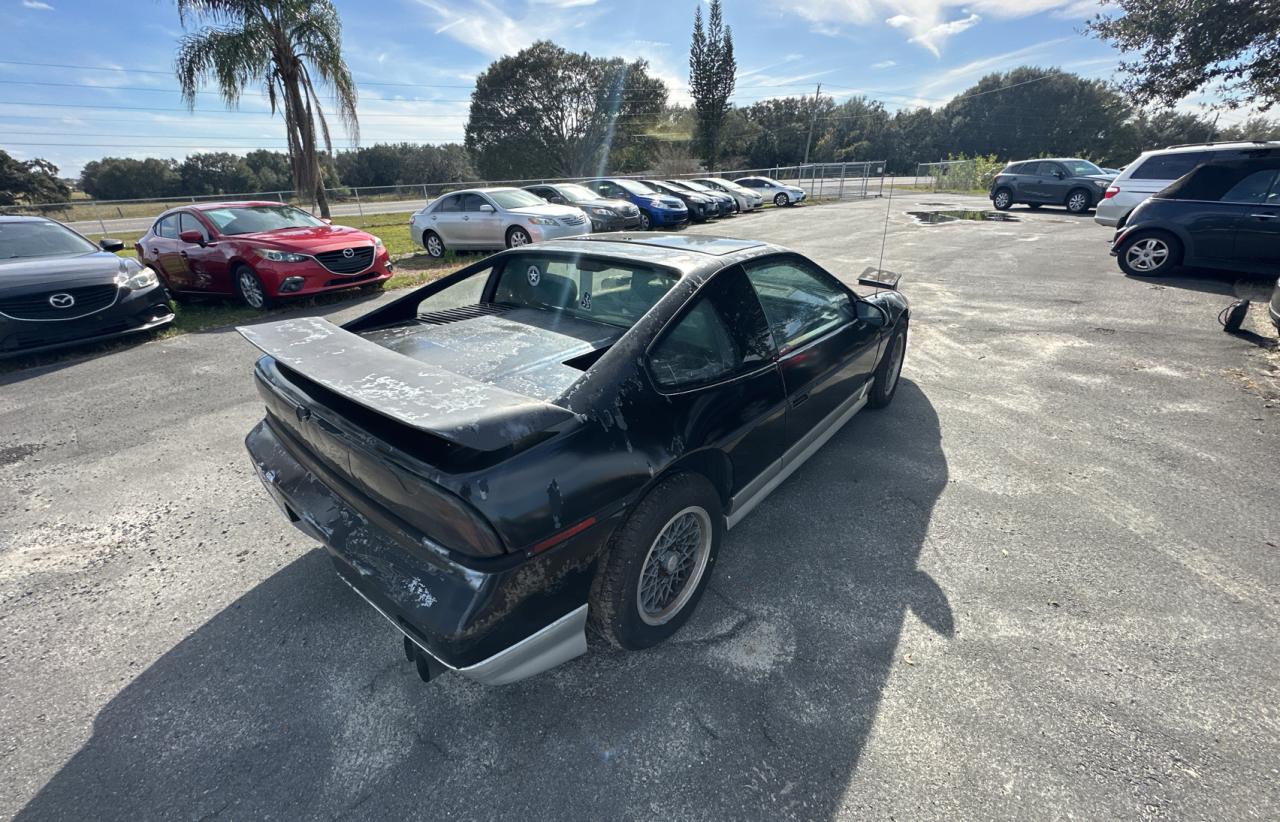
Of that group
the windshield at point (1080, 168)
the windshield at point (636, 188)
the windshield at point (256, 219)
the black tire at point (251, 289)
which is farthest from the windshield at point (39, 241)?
the windshield at point (1080, 168)

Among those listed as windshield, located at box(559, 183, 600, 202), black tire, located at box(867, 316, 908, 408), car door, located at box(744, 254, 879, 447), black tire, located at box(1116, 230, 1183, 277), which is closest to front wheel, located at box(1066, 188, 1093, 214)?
black tire, located at box(1116, 230, 1183, 277)

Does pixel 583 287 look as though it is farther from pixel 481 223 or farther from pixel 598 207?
pixel 598 207

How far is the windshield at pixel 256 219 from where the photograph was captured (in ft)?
25.2

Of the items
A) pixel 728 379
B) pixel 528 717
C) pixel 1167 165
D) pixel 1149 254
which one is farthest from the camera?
pixel 1167 165

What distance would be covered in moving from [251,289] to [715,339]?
7818 mm

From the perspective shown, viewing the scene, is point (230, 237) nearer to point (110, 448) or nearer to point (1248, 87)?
point (110, 448)

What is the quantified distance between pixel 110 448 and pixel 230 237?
484cm

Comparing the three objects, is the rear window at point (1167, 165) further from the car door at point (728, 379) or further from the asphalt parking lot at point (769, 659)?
the car door at point (728, 379)

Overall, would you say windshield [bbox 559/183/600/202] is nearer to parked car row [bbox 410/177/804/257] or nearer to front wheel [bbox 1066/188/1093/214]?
parked car row [bbox 410/177/804/257]

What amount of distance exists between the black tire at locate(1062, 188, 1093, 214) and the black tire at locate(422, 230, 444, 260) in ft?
62.9

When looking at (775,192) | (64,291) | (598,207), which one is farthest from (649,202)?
(64,291)

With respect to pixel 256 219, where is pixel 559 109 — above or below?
above

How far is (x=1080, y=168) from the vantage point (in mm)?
17469

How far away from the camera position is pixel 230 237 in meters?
7.44
